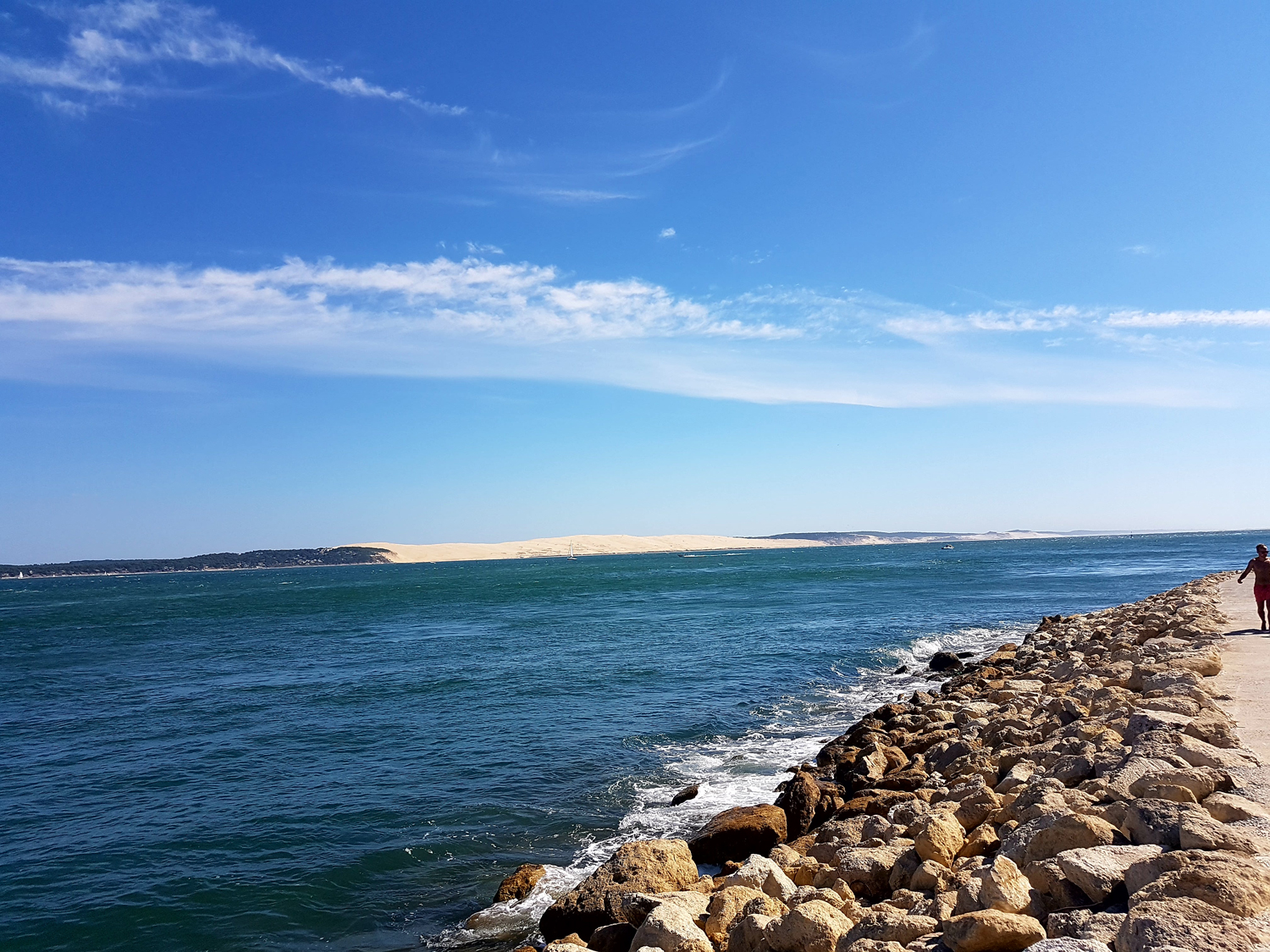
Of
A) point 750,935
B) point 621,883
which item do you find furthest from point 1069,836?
point 621,883

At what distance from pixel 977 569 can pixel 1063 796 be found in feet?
238

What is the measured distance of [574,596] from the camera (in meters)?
52.5

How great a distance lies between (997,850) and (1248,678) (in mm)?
6408

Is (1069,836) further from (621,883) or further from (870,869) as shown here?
(621,883)

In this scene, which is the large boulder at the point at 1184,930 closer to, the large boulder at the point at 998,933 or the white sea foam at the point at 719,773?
the large boulder at the point at 998,933

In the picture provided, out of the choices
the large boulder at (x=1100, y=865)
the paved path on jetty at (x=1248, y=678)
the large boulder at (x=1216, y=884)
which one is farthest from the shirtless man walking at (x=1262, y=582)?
the large boulder at (x=1216, y=884)

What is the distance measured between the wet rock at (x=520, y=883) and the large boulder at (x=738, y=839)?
1.73m

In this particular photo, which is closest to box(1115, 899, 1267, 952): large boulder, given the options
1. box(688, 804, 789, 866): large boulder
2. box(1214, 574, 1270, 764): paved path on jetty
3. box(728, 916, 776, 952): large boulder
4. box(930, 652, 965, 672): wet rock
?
box(728, 916, 776, 952): large boulder

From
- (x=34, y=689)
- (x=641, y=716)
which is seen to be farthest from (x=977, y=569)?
(x=34, y=689)

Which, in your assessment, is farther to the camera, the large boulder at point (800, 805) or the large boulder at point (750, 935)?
the large boulder at point (800, 805)

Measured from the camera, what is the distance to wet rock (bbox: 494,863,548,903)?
8.10 m

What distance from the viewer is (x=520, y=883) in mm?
8188

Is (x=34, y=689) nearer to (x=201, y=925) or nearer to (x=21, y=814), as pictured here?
(x=21, y=814)

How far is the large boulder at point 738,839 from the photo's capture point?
8.30 meters
